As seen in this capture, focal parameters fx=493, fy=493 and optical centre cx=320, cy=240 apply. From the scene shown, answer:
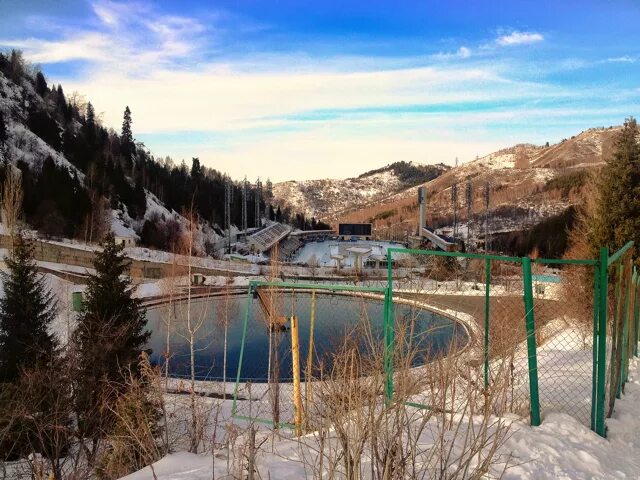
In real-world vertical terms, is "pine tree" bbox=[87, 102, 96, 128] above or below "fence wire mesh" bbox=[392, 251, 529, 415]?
above

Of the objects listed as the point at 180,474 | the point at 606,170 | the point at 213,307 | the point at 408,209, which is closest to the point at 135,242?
the point at 213,307

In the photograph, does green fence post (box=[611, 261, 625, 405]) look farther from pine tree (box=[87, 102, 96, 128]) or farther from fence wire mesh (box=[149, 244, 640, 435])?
pine tree (box=[87, 102, 96, 128])

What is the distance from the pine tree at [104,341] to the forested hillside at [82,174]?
17.7 metres

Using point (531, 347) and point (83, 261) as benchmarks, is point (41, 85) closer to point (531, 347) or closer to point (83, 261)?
point (83, 261)

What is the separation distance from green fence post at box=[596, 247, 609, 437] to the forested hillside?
26.1 metres

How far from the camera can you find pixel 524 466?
3574 mm

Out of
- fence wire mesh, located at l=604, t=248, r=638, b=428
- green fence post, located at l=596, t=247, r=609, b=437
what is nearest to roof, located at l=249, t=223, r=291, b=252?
fence wire mesh, located at l=604, t=248, r=638, b=428

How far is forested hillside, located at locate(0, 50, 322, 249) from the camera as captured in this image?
34.8 meters

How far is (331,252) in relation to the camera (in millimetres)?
50938

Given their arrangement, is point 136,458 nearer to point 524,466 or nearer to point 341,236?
point 524,466

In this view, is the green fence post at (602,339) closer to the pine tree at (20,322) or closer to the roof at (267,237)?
the pine tree at (20,322)

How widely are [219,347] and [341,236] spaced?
183 ft

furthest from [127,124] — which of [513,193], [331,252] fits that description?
[513,193]

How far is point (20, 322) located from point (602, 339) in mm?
12645
